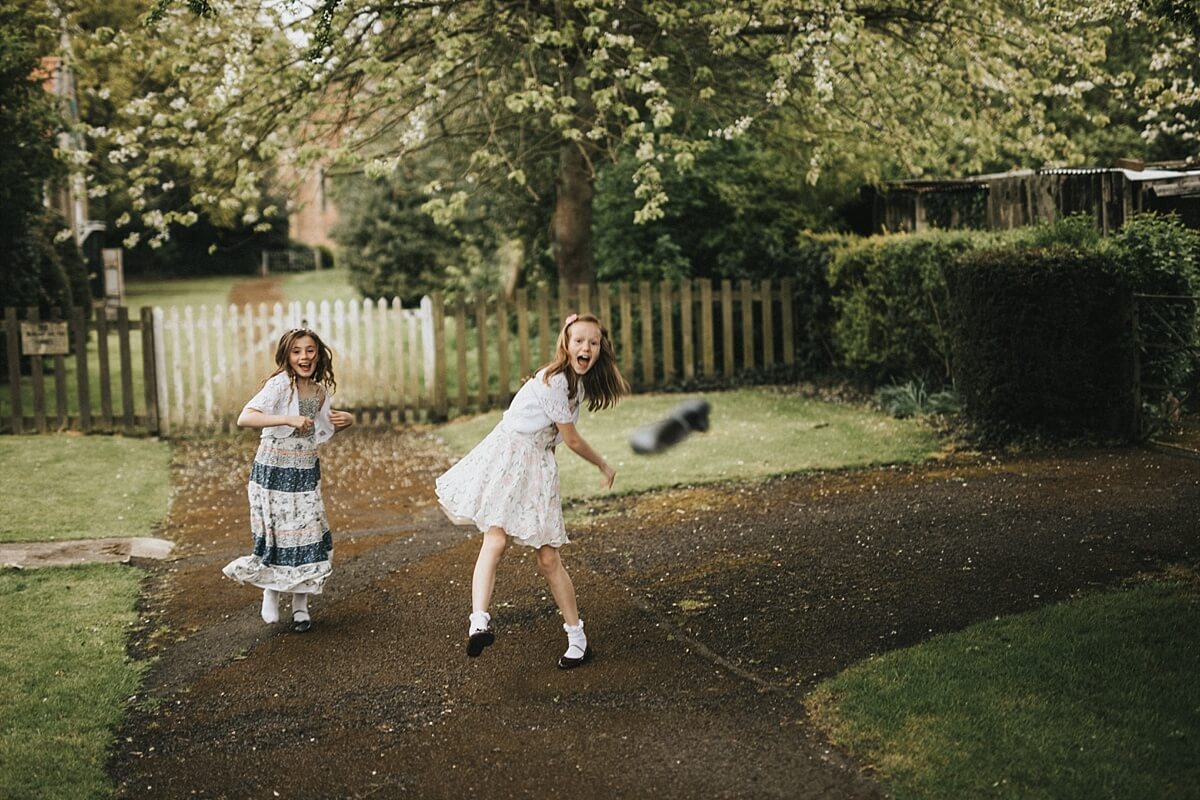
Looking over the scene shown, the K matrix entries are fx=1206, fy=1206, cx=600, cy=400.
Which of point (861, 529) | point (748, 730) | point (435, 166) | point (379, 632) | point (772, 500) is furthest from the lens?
point (435, 166)

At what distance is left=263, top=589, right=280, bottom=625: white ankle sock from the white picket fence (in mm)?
7872

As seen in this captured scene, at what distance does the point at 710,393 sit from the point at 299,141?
578cm

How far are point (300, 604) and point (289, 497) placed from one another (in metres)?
0.59

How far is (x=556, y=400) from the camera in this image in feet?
18.9

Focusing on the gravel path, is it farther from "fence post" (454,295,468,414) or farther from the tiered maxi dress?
"fence post" (454,295,468,414)

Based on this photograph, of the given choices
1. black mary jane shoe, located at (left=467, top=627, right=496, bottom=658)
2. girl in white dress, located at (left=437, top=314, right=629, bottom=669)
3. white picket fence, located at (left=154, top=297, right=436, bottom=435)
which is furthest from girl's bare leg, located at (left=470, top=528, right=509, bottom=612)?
A: white picket fence, located at (left=154, top=297, right=436, bottom=435)

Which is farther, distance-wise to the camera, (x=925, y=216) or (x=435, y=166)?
(x=435, y=166)

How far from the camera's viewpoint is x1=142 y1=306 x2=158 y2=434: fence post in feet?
46.2

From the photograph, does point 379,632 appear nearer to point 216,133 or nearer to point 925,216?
point 216,133

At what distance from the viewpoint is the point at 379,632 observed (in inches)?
252

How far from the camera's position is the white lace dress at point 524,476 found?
574 cm

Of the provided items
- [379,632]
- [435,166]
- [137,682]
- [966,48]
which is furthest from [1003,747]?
[435,166]

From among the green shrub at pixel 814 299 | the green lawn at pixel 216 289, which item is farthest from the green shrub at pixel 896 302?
the green lawn at pixel 216 289

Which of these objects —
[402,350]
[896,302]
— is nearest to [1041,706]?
[896,302]
